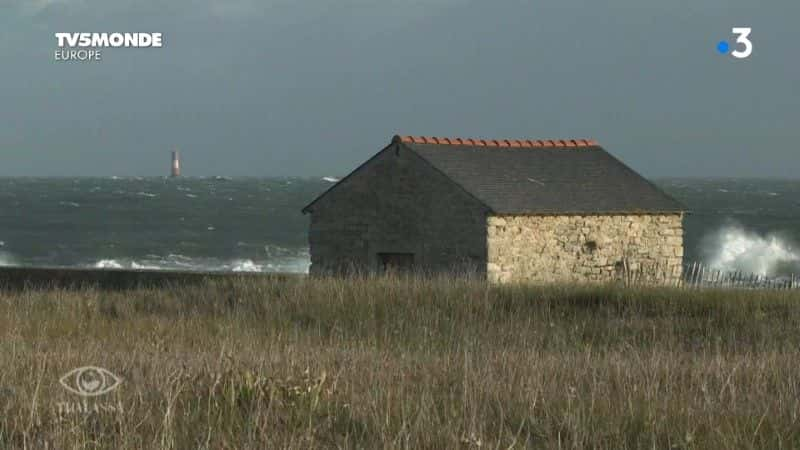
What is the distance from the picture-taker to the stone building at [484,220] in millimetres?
24578

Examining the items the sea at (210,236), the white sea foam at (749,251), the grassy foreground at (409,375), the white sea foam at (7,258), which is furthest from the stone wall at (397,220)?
the white sea foam at (7,258)

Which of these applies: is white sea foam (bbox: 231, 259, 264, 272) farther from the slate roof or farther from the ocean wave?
the slate roof

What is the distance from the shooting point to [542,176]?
28.0m

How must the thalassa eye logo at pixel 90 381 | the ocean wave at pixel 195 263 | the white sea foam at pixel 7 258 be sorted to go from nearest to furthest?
the thalassa eye logo at pixel 90 381, the ocean wave at pixel 195 263, the white sea foam at pixel 7 258

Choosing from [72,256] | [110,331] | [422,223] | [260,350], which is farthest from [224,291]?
[72,256]

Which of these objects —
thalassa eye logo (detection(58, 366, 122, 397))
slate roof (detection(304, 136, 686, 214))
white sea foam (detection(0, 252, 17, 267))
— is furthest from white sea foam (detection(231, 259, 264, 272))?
thalassa eye logo (detection(58, 366, 122, 397))

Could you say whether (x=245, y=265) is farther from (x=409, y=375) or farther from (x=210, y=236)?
(x=409, y=375)

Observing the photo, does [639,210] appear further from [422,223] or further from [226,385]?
[226,385]

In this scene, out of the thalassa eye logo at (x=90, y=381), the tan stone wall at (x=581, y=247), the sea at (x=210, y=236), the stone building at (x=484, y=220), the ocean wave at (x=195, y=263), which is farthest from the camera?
the sea at (x=210, y=236)

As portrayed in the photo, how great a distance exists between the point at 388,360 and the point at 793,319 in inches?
251

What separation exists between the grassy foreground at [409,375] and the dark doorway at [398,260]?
10.7 metres

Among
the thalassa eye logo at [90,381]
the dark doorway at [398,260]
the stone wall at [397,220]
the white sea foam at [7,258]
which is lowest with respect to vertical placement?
the thalassa eye logo at [90,381]

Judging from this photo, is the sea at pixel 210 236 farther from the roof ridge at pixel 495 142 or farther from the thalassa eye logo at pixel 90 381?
the thalassa eye logo at pixel 90 381

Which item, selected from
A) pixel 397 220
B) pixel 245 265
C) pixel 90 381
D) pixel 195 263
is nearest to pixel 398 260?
pixel 397 220
